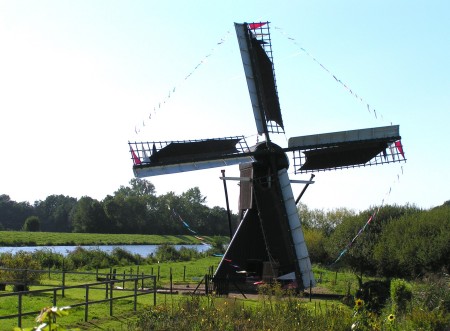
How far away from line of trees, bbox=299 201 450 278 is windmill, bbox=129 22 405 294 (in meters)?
6.76

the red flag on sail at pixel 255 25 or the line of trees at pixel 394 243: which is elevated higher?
the red flag on sail at pixel 255 25

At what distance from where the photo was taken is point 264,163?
80.8 feet

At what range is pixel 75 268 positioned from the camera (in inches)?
1518

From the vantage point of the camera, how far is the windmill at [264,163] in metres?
24.1

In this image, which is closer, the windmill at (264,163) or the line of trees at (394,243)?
the windmill at (264,163)

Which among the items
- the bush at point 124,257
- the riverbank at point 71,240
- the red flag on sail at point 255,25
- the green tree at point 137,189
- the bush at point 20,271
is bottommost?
the bush at point 20,271

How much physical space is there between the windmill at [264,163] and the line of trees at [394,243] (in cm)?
676

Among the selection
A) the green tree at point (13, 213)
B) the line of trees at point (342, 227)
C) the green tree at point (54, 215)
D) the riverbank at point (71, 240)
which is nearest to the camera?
the line of trees at point (342, 227)

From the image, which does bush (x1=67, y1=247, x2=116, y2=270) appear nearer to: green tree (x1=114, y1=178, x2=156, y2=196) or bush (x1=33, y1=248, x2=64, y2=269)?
bush (x1=33, y1=248, x2=64, y2=269)

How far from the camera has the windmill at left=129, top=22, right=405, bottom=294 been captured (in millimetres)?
24078

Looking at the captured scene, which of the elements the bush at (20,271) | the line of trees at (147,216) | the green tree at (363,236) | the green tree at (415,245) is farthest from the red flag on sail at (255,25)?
the line of trees at (147,216)

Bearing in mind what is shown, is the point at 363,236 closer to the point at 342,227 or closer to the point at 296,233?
the point at 342,227

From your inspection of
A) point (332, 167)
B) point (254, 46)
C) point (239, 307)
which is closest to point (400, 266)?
point (332, 167)

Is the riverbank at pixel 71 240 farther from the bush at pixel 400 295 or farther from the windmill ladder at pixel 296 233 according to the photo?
the bush at pixel 400 295
